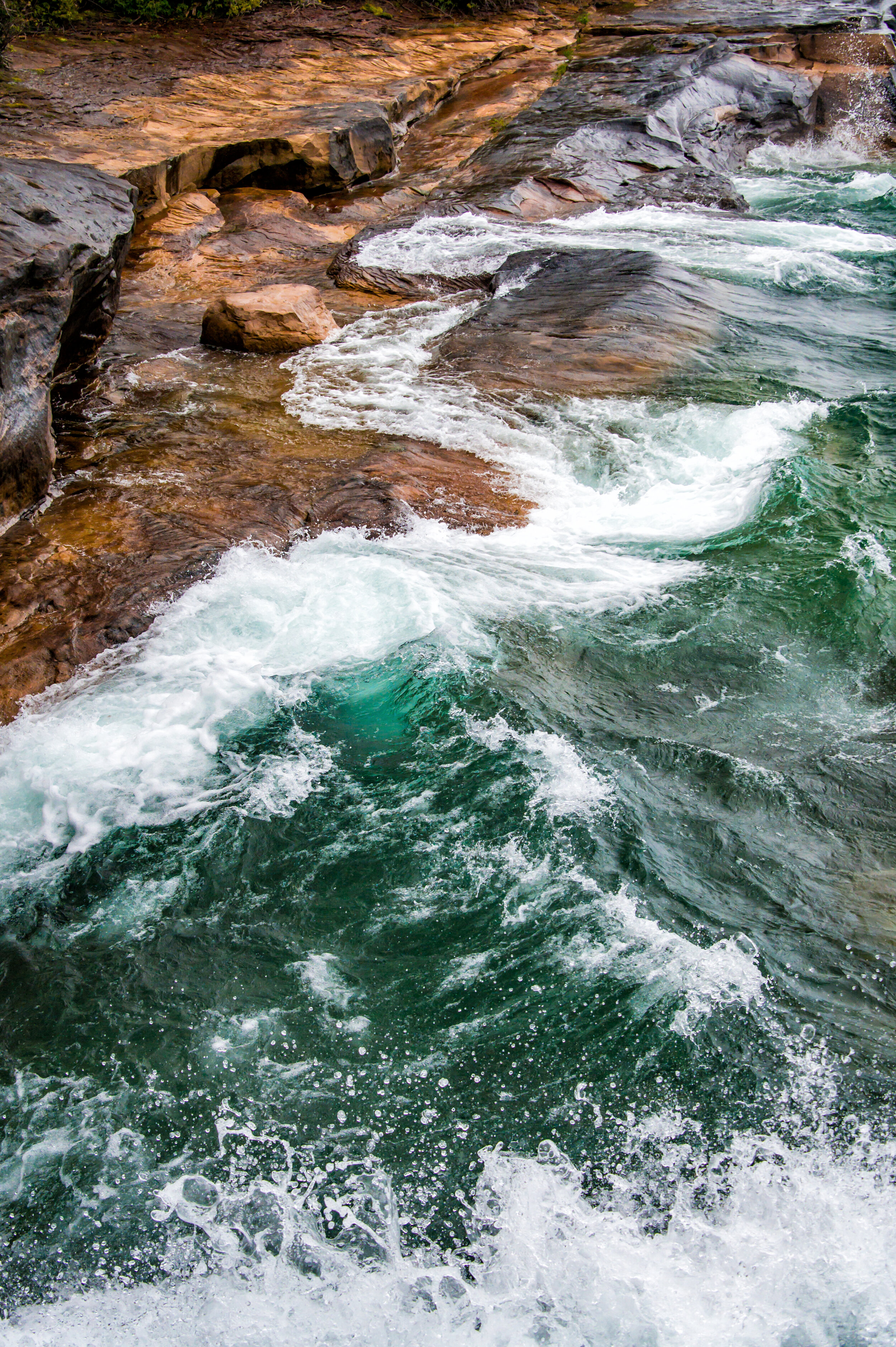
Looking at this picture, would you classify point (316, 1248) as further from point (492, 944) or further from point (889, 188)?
point (889, 188)

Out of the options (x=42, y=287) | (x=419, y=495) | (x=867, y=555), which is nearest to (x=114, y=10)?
(x=42, y=287)

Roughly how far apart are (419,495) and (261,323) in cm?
315

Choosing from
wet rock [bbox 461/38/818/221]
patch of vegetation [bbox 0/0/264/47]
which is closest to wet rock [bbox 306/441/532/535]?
wet rock [bbox 461/38/818/221]

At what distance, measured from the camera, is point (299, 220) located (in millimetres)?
11055

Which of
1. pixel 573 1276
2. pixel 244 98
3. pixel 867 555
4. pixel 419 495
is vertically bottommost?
pixel 573 1276

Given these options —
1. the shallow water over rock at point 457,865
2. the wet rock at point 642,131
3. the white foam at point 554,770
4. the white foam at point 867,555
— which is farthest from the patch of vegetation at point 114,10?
the white foam at point 554,770

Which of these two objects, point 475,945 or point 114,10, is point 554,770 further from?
point 114,10

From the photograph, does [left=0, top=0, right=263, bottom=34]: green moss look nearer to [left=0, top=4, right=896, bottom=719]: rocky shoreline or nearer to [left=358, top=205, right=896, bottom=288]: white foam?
[left=0, top=4, right=896, bottom=719]: rocky shoreline

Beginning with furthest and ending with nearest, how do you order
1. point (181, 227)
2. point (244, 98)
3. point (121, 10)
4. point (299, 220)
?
point (121, 10) → point (244, 98) → point (299, 220) → point (181, 227)

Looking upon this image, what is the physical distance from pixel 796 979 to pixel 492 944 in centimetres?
108

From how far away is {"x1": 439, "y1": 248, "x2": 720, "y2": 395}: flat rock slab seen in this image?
24.2 feet

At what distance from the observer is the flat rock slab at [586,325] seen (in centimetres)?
738

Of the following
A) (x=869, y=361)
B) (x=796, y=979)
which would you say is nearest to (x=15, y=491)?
(x=796, y=979)

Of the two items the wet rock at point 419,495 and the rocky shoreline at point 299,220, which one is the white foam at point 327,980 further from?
the wet rock at point 419,495
